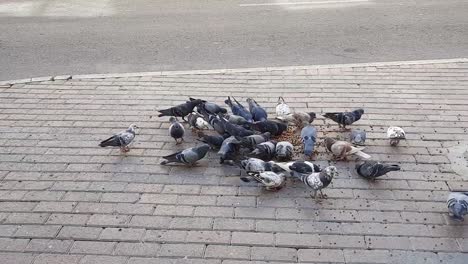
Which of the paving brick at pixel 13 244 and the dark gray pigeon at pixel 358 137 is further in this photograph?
the dark gray pigeon at pixel 358 137

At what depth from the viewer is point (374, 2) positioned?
13.5 m

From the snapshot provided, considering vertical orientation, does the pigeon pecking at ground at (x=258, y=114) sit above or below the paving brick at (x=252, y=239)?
above

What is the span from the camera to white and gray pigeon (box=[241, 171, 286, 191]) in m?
4.83

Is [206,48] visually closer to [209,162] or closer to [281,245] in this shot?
[209,162]

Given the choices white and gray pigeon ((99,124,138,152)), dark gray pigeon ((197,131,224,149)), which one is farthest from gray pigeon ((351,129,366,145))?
white and gray pigeon ((99,124,138,152))

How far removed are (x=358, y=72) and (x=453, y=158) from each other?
10.2 feet

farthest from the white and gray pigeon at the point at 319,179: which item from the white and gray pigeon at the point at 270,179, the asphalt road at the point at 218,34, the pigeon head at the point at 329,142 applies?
the asphalt road at the point at 218,34

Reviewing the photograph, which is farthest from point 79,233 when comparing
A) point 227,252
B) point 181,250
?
point 227,252

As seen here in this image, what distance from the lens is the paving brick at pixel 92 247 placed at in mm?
4133

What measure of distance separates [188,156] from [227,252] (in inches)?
60.6

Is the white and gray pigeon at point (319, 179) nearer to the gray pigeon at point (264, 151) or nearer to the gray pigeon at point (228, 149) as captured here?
the gray pigeon at point (264, 151)

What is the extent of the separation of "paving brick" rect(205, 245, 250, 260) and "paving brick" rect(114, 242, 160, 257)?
498 mm

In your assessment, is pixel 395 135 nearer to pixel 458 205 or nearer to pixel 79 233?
pixel 458 205

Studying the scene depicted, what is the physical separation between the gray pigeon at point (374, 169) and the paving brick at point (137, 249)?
7.89 ft
